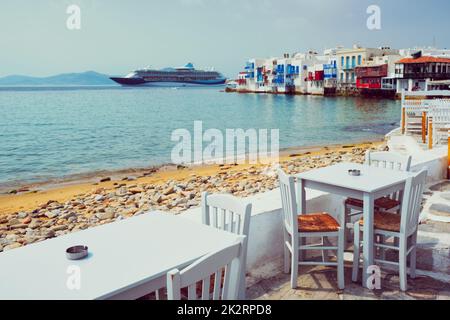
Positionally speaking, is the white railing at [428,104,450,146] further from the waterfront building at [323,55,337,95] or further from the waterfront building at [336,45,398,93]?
the waterfront building at [323,55,337,95]

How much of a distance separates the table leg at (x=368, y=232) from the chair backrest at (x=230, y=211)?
2.94 ft

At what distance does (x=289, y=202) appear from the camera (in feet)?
9.61

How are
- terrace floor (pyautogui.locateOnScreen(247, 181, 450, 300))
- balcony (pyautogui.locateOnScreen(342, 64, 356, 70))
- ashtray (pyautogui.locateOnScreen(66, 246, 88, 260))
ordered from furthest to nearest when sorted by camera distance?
1. balcony (pyautogui.locateOnScreen(342, 64, 356, 70))
2. terrace floor (pyautogui.locateOnScreen(247, 181, 450, 300))
3. ashtray (pyautogui.locateOnScreen(66, 246, 88, 260))

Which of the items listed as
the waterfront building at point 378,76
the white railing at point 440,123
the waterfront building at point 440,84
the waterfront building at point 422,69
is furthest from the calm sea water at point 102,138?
the waterfront building at point 378,76

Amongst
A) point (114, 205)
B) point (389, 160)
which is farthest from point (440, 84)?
point (389, 160)

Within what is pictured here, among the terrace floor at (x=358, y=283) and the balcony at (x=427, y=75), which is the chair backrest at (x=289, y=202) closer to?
the terrace floor at (x=358, y=283)

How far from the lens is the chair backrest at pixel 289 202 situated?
2.85 m

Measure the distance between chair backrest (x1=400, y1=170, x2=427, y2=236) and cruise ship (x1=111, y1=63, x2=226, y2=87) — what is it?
333ft

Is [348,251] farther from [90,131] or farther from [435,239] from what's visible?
[90,131]

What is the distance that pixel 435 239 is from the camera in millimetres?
3781

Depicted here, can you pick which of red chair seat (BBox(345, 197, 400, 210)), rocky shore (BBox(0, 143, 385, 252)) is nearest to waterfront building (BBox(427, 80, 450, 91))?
rocky shore (BBox(0, 143, 385, 252))

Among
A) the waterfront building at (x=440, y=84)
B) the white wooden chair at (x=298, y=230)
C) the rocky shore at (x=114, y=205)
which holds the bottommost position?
the rocky shore at (x=114, y=205)

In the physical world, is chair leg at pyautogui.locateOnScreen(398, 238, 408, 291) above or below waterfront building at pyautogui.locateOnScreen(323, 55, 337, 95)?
below

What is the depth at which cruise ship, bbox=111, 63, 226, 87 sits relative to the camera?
102 meters
